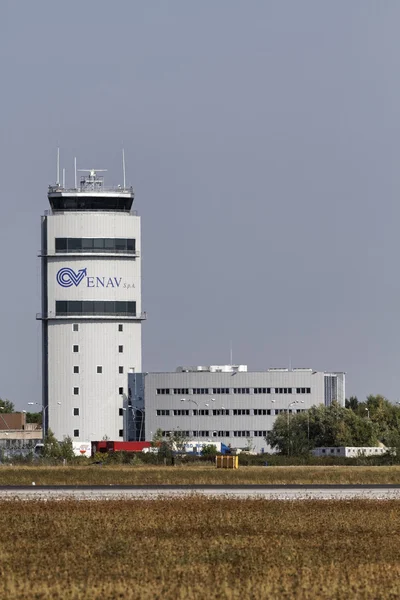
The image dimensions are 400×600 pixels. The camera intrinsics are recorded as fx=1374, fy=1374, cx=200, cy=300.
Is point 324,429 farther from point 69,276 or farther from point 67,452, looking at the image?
point 69,276

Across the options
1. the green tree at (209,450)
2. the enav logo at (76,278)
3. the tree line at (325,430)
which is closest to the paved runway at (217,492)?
the green tree at (209,450)

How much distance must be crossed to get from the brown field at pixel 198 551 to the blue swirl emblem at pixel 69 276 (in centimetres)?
14685

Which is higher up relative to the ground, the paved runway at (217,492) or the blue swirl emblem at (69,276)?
the blue swirl emblem at (69,276)

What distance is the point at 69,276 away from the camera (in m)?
199

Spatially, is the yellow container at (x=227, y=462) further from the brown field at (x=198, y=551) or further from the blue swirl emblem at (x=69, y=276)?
the brown field at (x=198, y=551)

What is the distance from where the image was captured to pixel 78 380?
200 meters

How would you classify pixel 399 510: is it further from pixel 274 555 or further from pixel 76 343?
pixel 76 343

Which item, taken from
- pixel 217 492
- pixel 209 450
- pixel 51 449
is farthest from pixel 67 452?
pixel 217 492

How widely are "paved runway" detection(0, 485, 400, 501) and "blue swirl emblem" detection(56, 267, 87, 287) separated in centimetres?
12389

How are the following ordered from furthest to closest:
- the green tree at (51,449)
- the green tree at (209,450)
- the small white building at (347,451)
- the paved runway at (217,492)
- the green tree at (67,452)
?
the small white building at (347,451)
the green tree at (209,450)
the green tree at (51,449)
the green tree at (67,452)
the paved runway at (217,492)

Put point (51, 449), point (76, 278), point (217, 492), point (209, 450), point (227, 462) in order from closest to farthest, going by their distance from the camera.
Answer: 1. point (217, 492)
2. point (227, 462)
3. point (51, 449)
4. point (209, 450)
5. point (76, 278)

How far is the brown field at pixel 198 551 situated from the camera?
29.0 m

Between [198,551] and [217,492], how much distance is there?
32.2 meters

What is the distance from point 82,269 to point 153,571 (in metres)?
168
